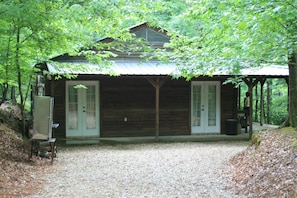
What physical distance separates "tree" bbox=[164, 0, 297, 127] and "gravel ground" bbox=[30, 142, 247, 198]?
2.16 metres

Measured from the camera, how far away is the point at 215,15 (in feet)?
22.3

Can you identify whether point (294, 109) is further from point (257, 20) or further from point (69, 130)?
point (69, 130)

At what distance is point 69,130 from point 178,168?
5896 millimetres

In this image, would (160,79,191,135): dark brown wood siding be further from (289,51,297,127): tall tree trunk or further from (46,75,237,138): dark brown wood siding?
(289,51,297,127): tall tree trunk

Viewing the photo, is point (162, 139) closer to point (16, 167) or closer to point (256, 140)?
point (256, 140)

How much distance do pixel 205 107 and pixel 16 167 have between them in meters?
8.32

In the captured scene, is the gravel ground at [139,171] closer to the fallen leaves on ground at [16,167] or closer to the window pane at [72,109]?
the fallen leaves on ground at [16,167]

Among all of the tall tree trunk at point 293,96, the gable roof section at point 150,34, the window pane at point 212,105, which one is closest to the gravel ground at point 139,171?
the tall tree trunk at point 293,96

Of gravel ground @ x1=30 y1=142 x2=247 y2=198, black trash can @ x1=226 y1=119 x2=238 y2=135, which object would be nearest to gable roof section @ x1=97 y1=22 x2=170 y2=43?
black trash can @ x1=226 y1=119 x2=238 y2=135

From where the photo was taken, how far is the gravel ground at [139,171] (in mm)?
5480

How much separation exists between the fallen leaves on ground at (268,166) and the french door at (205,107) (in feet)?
17.1

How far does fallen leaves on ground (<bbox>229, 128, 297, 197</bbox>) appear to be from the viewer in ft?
16.7

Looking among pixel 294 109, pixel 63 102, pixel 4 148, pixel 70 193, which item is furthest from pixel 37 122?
pixel 294 109

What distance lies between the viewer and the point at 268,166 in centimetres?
Result: 602
